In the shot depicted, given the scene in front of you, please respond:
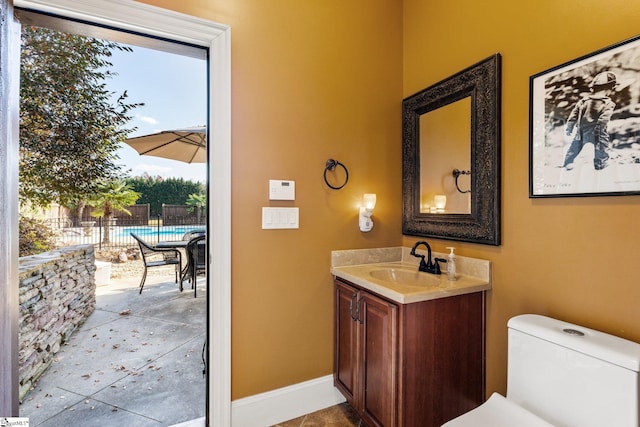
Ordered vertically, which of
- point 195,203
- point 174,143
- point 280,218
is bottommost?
point 280,218

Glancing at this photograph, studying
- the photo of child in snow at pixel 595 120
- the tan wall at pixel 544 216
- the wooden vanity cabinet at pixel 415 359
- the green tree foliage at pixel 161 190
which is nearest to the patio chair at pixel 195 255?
the green tree foliage at pixel 161 190

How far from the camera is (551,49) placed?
1.26m

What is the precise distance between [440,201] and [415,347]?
36.1 inches

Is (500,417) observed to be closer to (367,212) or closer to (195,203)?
(367,212)

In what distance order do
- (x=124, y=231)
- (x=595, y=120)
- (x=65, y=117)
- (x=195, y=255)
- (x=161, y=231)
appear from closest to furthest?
(x=595, y=120) < (x=65, y=117) < (x=195, y=255) < (x=124, y=231) < (x=161, y=231)

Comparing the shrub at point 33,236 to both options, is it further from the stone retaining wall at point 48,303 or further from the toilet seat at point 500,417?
the toilet seat at point 500,417

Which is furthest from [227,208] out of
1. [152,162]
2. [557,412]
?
[152,162]

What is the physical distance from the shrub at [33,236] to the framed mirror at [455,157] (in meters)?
3.06

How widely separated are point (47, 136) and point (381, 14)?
9.72 feet

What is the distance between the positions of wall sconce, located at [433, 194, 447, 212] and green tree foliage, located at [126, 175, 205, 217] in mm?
3714

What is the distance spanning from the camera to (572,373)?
0.97 m

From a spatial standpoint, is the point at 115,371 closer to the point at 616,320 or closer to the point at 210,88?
the point at 210,88

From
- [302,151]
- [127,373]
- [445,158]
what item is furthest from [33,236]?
[445,158]

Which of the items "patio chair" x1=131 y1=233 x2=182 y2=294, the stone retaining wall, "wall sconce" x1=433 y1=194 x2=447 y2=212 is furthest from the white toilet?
"patio chair" x1=131 y1=233 x2=182 y2=294
